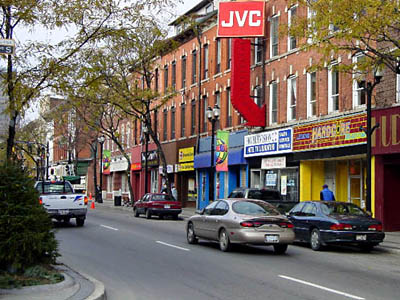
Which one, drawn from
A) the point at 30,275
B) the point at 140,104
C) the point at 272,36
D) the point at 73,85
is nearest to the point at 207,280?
the point at 30,275

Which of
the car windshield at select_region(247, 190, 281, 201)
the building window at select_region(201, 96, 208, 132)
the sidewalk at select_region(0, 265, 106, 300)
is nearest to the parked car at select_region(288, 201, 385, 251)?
the car windshield at select_region(247, 190, 281, 201)

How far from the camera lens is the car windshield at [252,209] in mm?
15949

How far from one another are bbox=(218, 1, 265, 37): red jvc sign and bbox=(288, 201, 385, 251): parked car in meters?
15.6

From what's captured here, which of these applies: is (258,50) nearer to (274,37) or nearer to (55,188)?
(274,37)

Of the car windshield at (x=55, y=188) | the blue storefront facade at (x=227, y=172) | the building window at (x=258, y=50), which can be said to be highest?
the building window at (x=258, y=50)

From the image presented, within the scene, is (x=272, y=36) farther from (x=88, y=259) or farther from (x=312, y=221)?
(x=88, y=259)

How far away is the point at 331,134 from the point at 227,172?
1242 centimetres

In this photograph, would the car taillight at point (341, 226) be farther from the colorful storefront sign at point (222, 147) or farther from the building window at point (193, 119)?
the building window at point (193, 119)

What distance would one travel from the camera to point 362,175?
84.8 feet

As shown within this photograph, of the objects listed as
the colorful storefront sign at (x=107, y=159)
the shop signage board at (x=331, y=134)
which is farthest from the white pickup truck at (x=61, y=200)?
the colorful storefront sign at (x=107, y=159)

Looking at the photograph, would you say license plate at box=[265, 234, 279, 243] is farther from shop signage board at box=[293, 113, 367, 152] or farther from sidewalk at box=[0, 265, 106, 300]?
shop signage board at box=[293, 113, 367, 152]

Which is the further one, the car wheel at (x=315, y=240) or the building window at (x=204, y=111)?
the building window at (x=204, y=111)

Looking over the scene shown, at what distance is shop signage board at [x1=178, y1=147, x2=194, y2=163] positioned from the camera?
4253 cm

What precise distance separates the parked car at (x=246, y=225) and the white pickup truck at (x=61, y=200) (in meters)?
8.59
